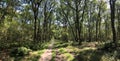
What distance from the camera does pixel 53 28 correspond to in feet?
210

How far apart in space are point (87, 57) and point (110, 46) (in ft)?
16.3

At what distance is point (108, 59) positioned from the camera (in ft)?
43.9

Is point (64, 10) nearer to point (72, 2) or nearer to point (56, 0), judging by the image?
point (56, 0)

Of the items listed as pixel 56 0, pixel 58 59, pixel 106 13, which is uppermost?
pixel 56 0

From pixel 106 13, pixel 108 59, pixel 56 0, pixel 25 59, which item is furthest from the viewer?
pixel 106 13

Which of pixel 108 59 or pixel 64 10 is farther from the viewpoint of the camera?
pixel 64 10

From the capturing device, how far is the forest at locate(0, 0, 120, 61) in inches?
622

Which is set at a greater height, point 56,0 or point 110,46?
point 56,0

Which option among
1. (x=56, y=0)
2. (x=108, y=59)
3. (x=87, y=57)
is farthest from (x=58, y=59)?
(x=56, y=0)

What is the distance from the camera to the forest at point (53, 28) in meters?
15.8

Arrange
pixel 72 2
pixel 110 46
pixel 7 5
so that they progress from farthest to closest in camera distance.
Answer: pixel 72 2, pixel 7 5, pixel 110 46

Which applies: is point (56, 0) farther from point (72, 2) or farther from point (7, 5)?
point (7, 5)

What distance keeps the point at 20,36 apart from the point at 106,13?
24998 mm

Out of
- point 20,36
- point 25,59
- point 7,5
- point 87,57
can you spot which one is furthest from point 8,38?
point 87,57
